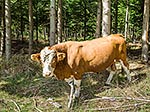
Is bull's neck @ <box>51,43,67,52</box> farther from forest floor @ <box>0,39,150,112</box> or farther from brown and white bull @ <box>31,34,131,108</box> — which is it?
forest floor @ <box>0,39,150,112</box>

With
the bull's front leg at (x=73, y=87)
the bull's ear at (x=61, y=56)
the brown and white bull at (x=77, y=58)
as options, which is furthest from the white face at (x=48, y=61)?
the bull's front leg at (x=73, y=87)

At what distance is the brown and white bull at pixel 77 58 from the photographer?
27.1ft

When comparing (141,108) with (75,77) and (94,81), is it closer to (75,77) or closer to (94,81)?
(75,77)

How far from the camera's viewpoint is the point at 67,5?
26.2 meters

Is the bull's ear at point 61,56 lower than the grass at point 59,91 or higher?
higher

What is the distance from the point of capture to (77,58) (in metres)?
8.88

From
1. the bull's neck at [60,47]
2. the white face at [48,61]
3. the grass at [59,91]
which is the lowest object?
the grass at [59,91]

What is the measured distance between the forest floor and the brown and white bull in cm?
48

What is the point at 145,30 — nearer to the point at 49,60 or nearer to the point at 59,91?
the point at 59,91

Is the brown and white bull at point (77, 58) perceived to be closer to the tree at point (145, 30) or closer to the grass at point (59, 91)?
the grass at point (59, 91)

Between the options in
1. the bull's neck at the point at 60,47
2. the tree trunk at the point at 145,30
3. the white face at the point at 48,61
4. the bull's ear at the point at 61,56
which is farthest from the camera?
the tree trunk at the point at 145,30

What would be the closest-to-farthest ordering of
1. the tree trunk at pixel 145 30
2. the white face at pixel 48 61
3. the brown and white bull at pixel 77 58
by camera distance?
the white face at pixel 48 61 < the brown and white bull at pixel 77 58 < the tree trunk at pixel 145 30

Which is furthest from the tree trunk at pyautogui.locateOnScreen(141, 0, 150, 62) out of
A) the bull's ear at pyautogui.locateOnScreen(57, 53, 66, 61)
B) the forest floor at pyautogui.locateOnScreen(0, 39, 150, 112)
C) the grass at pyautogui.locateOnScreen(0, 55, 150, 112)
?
the bull's ear at pyautogui.locateOnScreen(57, 53, 66, 61)

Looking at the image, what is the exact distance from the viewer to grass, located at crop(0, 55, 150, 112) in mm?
8258
